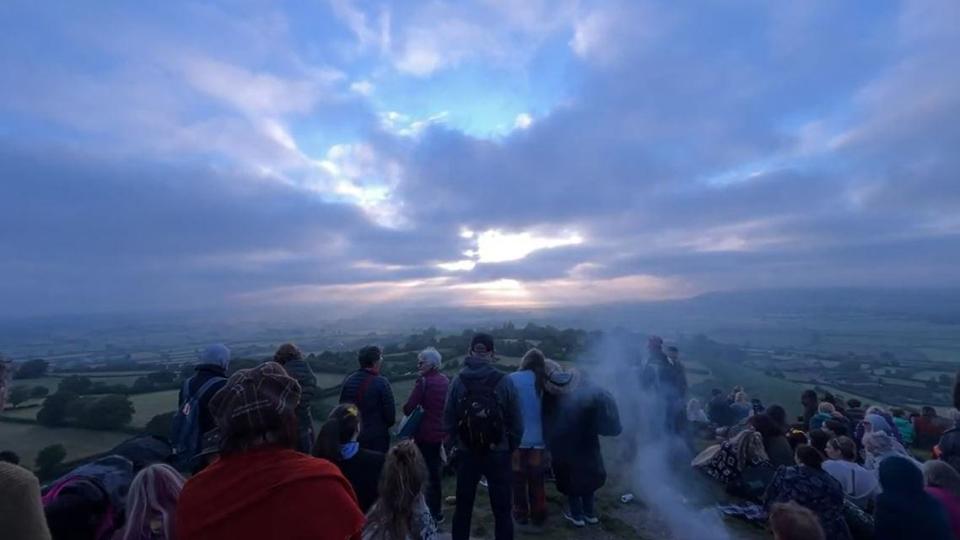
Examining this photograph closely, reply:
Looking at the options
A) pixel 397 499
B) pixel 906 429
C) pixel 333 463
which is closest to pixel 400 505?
pixel 397 499

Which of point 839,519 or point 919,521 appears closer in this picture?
point 919,521

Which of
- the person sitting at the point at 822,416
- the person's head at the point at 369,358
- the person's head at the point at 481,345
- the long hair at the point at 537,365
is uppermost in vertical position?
the person's head at the point at 481,345

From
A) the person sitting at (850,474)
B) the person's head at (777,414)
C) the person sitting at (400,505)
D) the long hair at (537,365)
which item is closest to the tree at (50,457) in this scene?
the person sitting at (400,505)

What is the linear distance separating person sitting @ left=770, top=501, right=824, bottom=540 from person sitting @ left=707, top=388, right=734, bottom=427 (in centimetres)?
1024

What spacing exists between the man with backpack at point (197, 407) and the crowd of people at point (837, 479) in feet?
16.9

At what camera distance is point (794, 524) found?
3408 millimetres

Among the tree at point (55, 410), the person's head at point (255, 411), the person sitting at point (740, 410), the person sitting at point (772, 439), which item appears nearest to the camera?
the person's head at point (255, 411)

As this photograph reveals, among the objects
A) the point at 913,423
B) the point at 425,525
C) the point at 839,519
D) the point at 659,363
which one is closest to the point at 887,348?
the point at 913,423

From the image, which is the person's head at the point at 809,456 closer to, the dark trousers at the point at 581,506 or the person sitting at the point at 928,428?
the dark trousers at the point at 581,506

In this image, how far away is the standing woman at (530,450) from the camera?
6.39 m

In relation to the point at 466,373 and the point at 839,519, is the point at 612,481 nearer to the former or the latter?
the point at 839,519

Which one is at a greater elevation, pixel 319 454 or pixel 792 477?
pixel 319 454

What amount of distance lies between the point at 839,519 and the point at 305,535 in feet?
17.9

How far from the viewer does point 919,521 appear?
421cm
